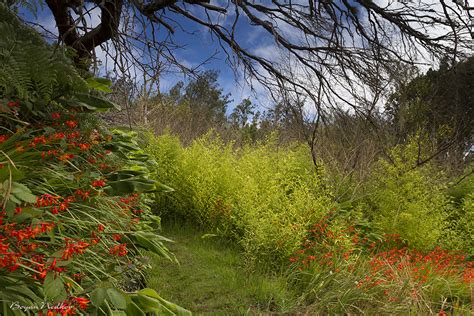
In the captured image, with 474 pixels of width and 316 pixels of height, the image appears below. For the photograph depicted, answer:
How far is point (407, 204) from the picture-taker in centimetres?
579

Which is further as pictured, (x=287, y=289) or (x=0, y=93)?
(x=287, y=289)

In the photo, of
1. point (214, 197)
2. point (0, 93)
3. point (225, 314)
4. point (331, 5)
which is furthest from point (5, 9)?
point (214, 197)

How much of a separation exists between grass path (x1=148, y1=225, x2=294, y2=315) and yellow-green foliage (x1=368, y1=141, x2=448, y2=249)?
2.46 meters

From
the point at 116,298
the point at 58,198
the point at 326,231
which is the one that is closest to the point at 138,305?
the point at 116,298

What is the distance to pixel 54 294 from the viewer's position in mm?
1365

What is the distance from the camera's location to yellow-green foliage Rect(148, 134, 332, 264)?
391 centimetres

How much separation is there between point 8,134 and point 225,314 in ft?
6.19

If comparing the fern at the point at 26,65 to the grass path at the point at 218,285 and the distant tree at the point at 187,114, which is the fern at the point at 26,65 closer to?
the grass path at the point at 218,285

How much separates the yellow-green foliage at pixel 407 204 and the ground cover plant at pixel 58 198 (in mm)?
3706

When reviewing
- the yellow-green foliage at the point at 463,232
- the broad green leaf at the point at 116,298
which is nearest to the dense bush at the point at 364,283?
the yellow-green foliage at the point at 463,232

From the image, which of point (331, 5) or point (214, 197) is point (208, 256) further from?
point (331, 5)

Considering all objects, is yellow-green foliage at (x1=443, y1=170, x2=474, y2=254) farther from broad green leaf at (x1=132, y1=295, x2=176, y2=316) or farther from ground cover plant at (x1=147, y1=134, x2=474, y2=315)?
broad green leaf at (x1=132, y1=295, x2=176, y2=316)

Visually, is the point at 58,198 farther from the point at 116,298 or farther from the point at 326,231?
the point at 326,231

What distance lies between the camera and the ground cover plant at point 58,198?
1.47 meters
